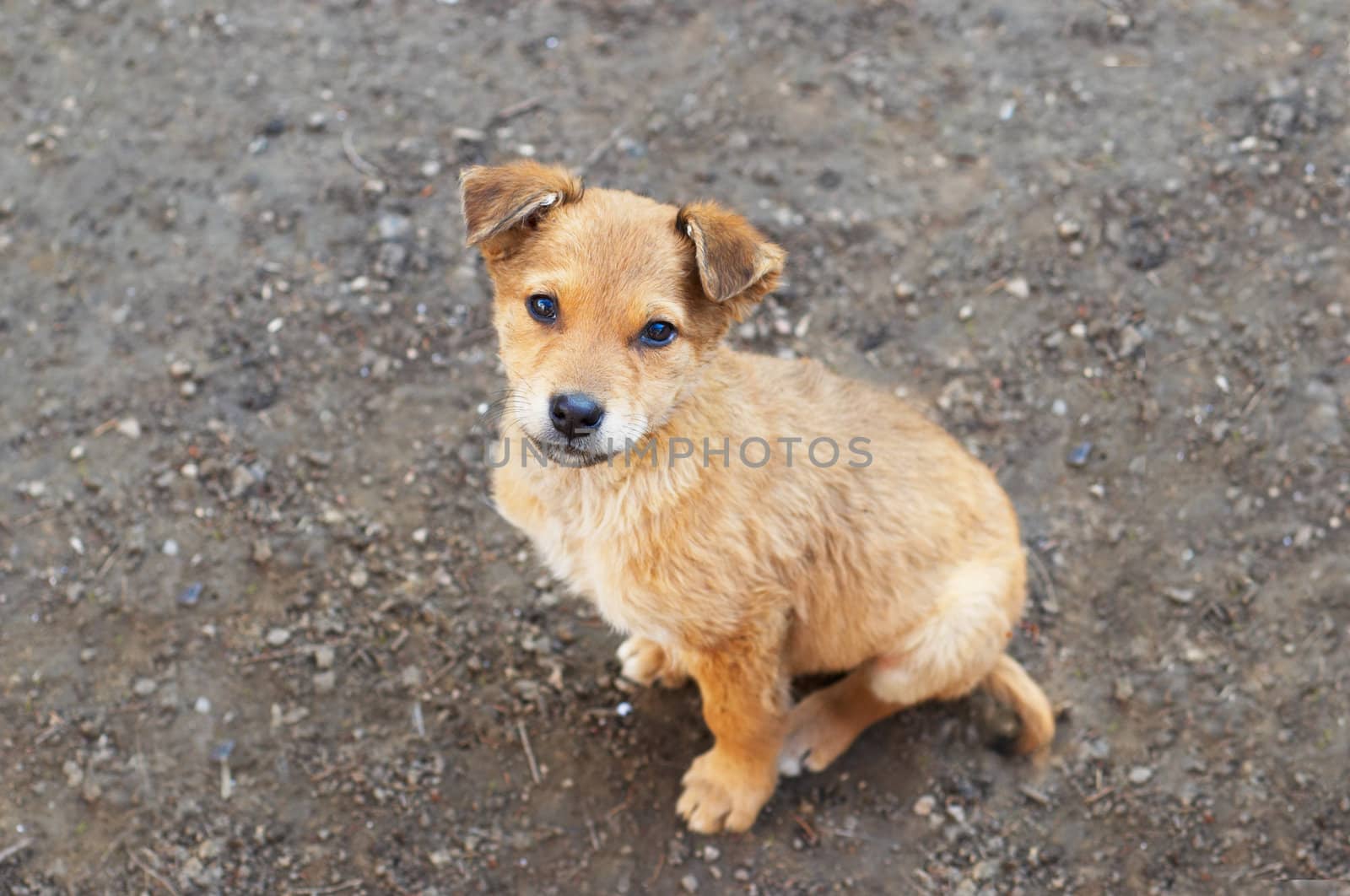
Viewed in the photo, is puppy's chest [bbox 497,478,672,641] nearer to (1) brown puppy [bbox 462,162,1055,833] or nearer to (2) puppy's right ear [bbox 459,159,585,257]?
(1) brown puppy [bbox 462,162,1055,833]

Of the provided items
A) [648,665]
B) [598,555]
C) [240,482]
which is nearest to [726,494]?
[598,555]

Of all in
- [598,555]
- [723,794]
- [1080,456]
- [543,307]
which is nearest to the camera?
[543,307]

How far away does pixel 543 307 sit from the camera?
3.94 meters

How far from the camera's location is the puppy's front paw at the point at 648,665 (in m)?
5.59

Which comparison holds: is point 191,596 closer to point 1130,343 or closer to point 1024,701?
point 1024,701

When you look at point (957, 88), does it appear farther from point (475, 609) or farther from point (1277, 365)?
point (475, 609)

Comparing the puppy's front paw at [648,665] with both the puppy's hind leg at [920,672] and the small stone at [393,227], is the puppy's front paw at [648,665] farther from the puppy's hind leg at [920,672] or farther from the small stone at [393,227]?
the small stone at [393,227]

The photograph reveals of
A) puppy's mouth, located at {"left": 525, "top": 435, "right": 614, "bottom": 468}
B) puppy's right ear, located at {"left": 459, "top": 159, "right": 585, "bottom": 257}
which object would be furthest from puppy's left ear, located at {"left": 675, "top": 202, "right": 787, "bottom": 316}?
puppy's mouth, located at {"left": 525, "top": 435, "right": 614, "bottom": 468}

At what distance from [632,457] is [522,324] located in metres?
0.69

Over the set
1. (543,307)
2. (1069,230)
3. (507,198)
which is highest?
(507,198)

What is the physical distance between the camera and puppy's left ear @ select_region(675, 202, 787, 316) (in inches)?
150

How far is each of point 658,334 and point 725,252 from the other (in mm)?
394

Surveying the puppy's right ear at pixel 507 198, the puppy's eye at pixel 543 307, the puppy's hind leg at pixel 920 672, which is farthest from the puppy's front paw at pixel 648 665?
the puppy's right ear at pixel 507 198

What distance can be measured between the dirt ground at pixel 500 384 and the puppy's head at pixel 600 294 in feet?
7.44
